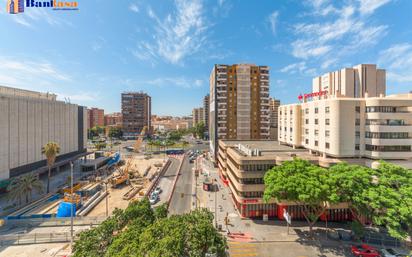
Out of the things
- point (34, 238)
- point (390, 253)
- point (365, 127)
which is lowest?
point (390, 253)

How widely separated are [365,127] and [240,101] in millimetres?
49230

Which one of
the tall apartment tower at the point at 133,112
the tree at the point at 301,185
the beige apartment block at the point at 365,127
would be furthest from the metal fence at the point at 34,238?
the tall apartment tower at the point at 133,112

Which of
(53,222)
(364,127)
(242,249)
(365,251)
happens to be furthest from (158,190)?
(364,127)

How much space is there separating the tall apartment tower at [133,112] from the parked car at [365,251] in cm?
18861

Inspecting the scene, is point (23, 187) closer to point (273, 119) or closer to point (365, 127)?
point (365, 127)

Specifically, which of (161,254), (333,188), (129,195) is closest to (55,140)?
(129,195)

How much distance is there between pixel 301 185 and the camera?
31703mm

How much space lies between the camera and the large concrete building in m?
52.5

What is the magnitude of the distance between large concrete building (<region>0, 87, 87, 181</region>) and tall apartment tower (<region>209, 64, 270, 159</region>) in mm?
64876

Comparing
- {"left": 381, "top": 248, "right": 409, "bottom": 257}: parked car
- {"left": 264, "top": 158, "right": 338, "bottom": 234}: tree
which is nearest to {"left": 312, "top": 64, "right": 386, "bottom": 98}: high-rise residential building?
{"left": 264, "top": 158, "right": 338, "bottom": 234}: tree

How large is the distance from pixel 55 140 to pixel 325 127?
9249 centimetres

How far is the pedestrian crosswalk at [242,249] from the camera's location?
3080cm

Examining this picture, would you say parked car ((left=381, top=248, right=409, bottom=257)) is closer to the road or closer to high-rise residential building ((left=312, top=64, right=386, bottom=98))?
the road

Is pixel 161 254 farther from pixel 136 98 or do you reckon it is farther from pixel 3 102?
pixel 136 98
